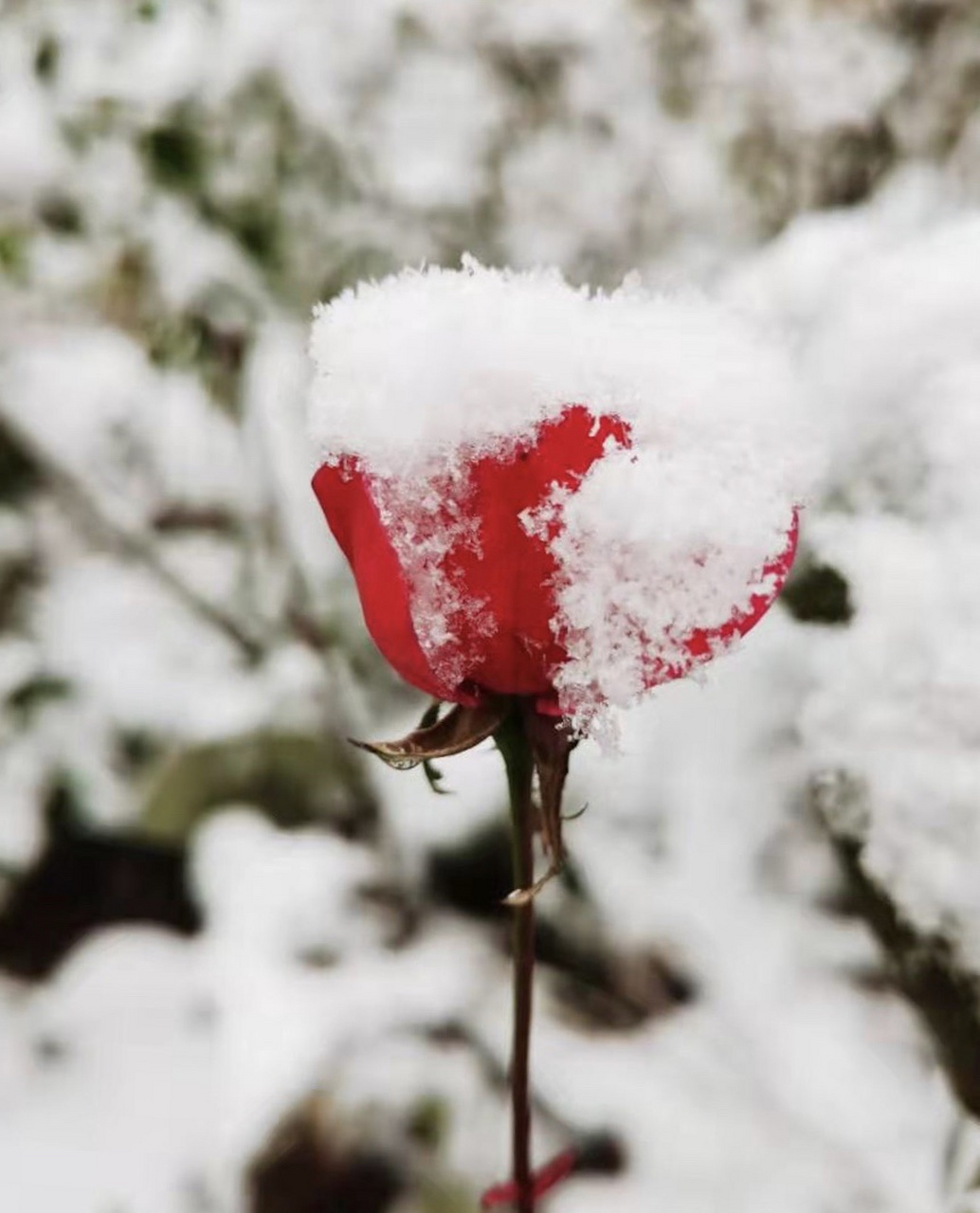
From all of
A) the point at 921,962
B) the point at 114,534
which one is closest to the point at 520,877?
the point at 921,962

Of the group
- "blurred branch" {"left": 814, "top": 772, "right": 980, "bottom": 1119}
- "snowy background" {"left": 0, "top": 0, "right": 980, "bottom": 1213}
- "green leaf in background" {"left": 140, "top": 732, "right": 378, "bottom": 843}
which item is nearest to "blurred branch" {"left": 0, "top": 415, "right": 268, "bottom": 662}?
"snowy background" {"left": 0, "top": 0, "right": 980, "bottom": 1213}

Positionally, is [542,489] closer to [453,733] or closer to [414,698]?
[453,733]

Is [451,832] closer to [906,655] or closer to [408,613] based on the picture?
[906,655]

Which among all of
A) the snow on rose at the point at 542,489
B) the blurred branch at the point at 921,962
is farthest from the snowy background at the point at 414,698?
the snow on rose at the point at 542,489

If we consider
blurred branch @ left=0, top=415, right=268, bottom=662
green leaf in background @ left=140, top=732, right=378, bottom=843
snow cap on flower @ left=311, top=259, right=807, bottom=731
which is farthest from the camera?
blurred branch @ left=0, top=415, right=268, bottom=662

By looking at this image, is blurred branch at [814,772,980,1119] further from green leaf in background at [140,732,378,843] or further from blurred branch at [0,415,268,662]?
blurred branch at [0,415,268,662]

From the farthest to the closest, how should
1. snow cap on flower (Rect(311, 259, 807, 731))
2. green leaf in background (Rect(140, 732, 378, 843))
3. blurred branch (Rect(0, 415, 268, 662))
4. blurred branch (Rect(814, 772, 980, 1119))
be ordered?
blurred branch (Rect(0, 415, 268, 662)) → green leaf in background (Rect(140, 732, 378, 843)) → blurred branch (Rect(814, 772, 980, 1119)) → snow cap on flower (Rect(311, 259, 807, 731))

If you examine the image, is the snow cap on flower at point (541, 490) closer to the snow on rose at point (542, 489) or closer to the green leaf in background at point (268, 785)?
the snow on rose at point (542, 489)

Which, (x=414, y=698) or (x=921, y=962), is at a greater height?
(x=414, y=698)
